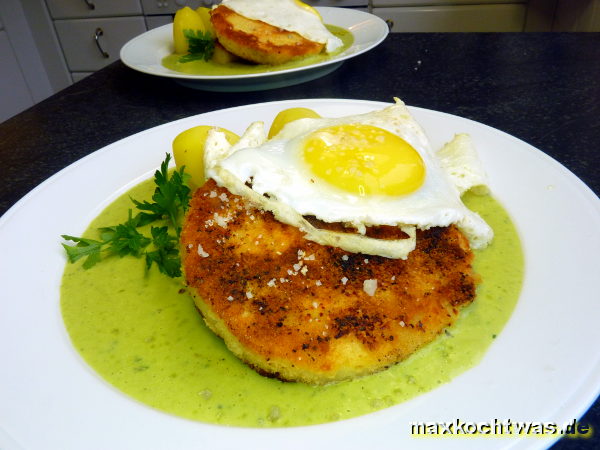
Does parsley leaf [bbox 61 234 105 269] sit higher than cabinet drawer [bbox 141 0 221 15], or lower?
higher

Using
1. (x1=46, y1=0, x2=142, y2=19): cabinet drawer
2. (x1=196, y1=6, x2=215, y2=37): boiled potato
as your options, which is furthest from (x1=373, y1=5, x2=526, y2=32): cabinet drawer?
(x1=46, y1=0, x2=142, y2=19): cabinet drawer

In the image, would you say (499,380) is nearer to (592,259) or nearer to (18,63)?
(592,259)

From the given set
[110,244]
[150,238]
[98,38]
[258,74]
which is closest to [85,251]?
[110,244]

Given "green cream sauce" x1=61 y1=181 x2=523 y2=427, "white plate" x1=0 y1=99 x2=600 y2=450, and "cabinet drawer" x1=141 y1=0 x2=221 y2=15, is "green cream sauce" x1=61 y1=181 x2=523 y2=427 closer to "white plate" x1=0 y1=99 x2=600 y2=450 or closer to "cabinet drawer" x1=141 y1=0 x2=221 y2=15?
"white plate" x1=0 y1=99 x2=600 y2=450

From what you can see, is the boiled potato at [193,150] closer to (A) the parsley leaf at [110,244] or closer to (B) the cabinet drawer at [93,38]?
(A) the parsley leaf at [110,244]

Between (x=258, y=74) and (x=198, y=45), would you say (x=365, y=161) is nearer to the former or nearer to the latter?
(x=258, y=74)

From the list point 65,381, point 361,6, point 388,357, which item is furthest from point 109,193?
point 361,6

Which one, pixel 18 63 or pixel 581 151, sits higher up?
pixel 581 151
